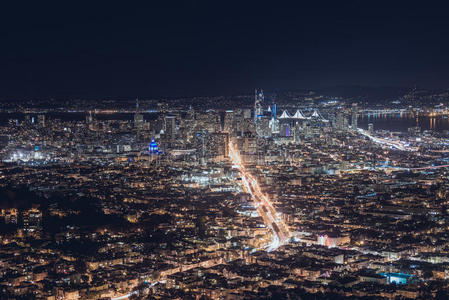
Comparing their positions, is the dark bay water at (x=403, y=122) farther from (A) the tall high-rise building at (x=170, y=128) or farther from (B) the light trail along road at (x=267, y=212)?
(B) the light trail along road at (x=267, y=212)

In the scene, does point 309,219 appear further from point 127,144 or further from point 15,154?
point 127,144

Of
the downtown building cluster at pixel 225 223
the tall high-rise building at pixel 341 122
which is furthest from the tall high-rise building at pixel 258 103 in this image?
the downtown building cluster at pixel 225 223

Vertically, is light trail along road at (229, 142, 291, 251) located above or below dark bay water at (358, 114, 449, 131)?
below

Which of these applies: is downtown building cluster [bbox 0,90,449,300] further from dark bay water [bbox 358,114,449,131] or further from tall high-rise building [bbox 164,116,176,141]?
dark bay water [bbox 358,114,449,131]

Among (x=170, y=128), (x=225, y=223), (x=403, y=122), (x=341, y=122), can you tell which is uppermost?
(x=341, y=122)

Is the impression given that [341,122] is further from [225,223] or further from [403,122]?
[225,223]

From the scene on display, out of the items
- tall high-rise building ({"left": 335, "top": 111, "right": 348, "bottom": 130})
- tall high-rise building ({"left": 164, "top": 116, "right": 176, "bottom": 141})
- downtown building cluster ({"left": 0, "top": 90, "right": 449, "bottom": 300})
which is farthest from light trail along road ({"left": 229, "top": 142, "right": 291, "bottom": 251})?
tall high-rise building ({"left": 335, "top": 111, "right": 348, "bottom": 130})

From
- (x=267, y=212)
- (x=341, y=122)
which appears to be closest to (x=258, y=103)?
(x=341, y=122)

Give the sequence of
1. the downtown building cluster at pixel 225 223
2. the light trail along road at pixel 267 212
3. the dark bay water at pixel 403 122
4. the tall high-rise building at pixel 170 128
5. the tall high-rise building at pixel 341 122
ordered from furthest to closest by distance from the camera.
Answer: the dark bay water at pixel 403 122 → the tall high-rise building at pixel 341 122 → the tall high-rise building at pixel 170 128 → the light trail along road at pixel 267 212 → the downtown building cluster at pixel 225 223

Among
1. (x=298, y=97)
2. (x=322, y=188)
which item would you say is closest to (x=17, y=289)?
(x=322, y=188)

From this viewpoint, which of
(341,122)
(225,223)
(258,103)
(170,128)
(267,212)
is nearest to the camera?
(225,223)

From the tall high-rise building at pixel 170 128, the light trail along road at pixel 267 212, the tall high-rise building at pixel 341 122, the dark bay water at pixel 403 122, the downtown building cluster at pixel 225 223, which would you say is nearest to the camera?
the downtown building cluster at pixel 225 223

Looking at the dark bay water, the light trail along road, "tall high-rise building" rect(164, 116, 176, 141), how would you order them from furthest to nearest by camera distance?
the dark bay water, "tall high-rise building" rect(164, 116, 176, 141), the light trail along road
